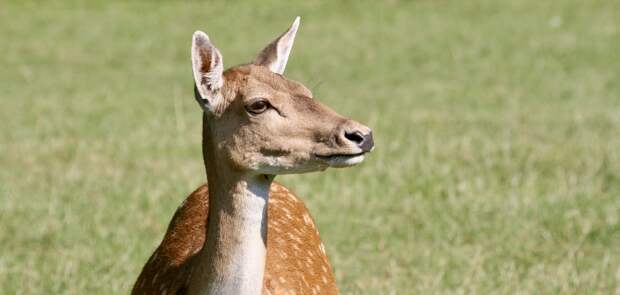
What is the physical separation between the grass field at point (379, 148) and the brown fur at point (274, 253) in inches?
48.2

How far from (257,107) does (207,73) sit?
0.78ft

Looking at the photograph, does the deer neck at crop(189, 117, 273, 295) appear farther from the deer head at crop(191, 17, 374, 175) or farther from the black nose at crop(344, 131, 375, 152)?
the black nose at crop(344, 131, 375, 152)

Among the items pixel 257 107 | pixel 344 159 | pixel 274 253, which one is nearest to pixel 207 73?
pixel 257 107

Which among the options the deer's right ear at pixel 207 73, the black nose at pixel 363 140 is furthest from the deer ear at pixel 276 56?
the black nose at pixel 363 140

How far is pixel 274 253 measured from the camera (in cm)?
508

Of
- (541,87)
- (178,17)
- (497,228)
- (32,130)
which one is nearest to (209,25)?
(178,17)

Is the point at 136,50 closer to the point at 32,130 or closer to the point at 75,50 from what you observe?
the point at 75,50

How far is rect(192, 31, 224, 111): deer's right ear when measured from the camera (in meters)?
4.31

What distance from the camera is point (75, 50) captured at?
57.5ft

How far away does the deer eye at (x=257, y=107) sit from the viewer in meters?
4.27

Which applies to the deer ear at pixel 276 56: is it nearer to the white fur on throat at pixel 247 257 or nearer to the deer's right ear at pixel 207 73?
the deer's right ear at pixel 207 73

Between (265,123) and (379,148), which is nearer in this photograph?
(265,123)

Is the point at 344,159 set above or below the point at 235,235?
above

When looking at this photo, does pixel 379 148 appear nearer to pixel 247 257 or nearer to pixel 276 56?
pixel 276 56
